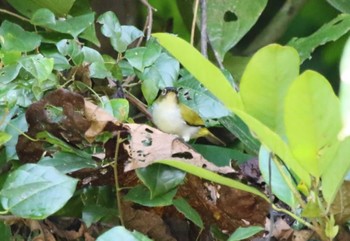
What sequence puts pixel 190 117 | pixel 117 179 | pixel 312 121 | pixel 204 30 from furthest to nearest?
pixel 204 30 → pixel 190 117 → pixel 117 179 → pixel 312 121

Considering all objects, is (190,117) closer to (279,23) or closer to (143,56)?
(143,56)

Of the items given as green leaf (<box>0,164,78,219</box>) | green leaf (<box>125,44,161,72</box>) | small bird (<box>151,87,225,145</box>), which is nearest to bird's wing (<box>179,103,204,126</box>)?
small bird (<box>151,87,225,145</box>)

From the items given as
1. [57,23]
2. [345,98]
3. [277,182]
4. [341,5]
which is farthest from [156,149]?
[341,5]

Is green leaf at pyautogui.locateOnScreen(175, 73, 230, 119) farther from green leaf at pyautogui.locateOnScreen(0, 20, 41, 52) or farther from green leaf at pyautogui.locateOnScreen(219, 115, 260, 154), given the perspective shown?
green leaf at pyautogui.locateOnScreen(0, 20, 41, 52)

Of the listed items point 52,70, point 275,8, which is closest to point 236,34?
point 275,8

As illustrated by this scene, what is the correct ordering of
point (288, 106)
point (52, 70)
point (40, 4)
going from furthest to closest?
point (40, 4) → point (52, 70) → point (288, 106)

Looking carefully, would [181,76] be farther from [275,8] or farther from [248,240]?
[275,8]

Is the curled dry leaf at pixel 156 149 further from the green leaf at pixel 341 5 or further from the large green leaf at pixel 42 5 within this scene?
the green leaf at pixel 341 5
